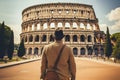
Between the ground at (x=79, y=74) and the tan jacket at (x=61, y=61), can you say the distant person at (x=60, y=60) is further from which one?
the ground at (x=79, y=74)

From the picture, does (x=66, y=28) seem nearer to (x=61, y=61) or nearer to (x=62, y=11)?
(x=62, y=11)

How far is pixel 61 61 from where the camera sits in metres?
2.74

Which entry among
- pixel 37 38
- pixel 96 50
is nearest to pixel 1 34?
pixel 37 38

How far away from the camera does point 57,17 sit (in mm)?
48781

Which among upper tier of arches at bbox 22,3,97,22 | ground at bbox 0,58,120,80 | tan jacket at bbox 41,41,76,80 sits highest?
upper tier of arches at bbox 22,3,97,22

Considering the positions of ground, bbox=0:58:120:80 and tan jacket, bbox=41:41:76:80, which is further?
ground, bbox=0:58:120:80

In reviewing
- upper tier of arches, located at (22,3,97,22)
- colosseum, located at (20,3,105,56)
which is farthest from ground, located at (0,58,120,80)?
upper tier of arches, located at (22,3,97,22)

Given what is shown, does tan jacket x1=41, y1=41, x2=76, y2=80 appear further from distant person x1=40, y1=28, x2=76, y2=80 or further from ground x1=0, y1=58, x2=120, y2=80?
ground x1=0, y1=58, x2=120, y2=80

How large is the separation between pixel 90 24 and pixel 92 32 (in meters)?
4.33

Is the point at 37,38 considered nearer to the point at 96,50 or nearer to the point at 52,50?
the point at 96,50

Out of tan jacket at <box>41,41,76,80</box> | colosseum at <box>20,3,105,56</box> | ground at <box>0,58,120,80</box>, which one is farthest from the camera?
colosseum at <box>20,3,105,56</box>

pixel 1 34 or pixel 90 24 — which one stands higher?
pixel 90 24

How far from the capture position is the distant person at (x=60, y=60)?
8.96ft

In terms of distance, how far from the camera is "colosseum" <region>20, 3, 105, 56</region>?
4562cm
